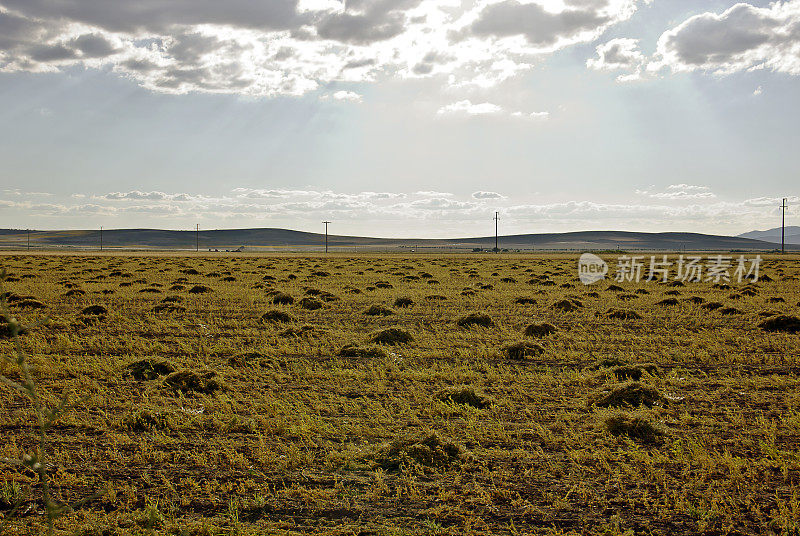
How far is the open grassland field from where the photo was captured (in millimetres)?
6113

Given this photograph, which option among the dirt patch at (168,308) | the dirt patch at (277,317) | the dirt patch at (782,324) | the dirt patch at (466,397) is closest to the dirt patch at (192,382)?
the dirt patch at (466,397)

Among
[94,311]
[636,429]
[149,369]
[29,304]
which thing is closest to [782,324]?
[636,429]

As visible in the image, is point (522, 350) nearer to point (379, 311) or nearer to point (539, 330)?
point (539, 330)

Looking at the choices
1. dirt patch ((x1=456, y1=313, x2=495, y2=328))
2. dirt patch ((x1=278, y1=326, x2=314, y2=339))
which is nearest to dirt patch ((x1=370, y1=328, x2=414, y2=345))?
dirt patch ((x1=278, y1=326, x2=314, y2=339))

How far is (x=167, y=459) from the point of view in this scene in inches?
298

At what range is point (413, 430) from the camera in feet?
28.7

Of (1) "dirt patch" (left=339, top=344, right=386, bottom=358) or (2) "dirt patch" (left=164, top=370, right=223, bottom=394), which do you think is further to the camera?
(1) "dirt patch" (left=339, top=344, right=386, bottom=358)

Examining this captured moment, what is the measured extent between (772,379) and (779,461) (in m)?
5.29

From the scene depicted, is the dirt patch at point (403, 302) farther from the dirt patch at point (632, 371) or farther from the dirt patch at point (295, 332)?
the dirt patch at point (632, 371)

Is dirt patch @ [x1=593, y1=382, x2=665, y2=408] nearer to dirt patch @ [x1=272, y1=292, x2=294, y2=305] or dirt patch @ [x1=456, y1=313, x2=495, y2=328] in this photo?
dirt patch @ [x1=456, y1=313, x2=495, y2=328]

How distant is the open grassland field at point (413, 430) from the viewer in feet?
20.1

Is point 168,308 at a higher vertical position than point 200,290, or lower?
lower

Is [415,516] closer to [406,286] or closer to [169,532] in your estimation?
[169,532]

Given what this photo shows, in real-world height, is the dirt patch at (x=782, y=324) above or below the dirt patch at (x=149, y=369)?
above
